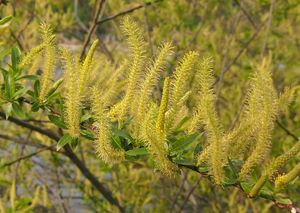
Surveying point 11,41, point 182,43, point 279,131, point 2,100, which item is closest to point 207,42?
point 182,43

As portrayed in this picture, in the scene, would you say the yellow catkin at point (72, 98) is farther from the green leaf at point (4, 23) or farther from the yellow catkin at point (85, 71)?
the green leaf at point (4, 23)

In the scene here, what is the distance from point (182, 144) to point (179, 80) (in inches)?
5.5

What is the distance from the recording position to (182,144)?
95 centimetres

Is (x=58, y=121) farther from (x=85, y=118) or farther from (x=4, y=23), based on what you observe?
(x=4, y=23)

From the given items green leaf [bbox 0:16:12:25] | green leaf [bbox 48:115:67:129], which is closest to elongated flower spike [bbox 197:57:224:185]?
green leaf [bbox 48:115:67:129]

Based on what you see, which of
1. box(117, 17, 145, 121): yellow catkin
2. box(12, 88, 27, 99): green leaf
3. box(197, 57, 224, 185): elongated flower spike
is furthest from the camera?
box(12, 88, 27, 99): green leaf

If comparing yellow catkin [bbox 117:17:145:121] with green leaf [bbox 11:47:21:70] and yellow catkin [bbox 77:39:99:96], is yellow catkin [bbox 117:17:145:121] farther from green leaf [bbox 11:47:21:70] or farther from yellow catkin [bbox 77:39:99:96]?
green leaf [bbox 11:47:21:70]

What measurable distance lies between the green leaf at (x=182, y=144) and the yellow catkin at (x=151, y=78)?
85 mm

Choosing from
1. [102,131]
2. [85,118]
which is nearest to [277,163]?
[102,131]

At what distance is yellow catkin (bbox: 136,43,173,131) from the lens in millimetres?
896

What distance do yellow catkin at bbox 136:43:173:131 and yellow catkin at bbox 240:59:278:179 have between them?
0.16m

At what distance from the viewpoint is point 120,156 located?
978 millimetres

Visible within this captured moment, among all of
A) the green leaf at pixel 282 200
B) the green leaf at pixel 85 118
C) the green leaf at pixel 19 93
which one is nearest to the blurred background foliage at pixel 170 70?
the green leaf at pixel 19 93

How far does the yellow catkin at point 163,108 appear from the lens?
32.0 inches
